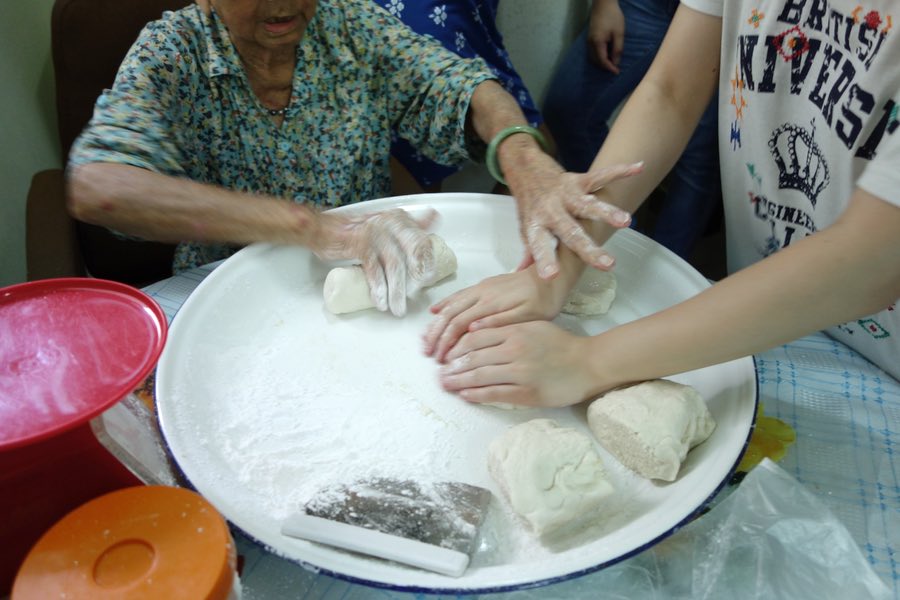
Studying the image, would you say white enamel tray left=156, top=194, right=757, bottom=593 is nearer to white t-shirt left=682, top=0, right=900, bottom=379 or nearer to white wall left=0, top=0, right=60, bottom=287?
white t-shirt left=682, top=0, right=900, bottom=379

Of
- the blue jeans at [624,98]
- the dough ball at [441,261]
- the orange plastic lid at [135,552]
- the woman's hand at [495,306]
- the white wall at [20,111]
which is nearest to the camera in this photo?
the orange plastic lid at [135,552]

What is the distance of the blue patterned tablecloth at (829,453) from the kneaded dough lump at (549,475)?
0.08 m

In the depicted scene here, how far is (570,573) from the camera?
641mm

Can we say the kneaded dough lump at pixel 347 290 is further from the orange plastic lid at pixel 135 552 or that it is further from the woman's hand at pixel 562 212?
the orange plastic lid at pixel 135 552

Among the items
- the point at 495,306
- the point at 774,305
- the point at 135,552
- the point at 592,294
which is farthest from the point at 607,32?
the point at 135,552

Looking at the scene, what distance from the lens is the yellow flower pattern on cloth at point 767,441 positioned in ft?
2.80

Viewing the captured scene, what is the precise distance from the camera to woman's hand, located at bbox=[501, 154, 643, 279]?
3.33 ft

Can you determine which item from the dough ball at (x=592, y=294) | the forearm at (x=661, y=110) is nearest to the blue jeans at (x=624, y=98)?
the forearm at (x=661, y=110)

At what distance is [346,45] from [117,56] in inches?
21.8

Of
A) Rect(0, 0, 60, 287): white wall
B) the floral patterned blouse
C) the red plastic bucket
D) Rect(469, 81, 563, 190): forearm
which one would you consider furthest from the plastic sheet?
Rect(0, 0, 60, 287): white wall

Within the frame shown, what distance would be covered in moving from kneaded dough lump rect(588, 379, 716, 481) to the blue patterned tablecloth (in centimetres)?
15

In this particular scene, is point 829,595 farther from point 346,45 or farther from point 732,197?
point 346,45

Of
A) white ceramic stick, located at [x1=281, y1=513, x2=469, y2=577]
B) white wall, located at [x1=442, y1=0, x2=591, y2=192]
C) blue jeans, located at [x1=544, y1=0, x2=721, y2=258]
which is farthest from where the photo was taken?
white wall, located at [x1=442, y1=0, x2=591, y2=192]

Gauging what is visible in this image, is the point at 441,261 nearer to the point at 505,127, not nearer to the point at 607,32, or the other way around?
the point at 505,127
